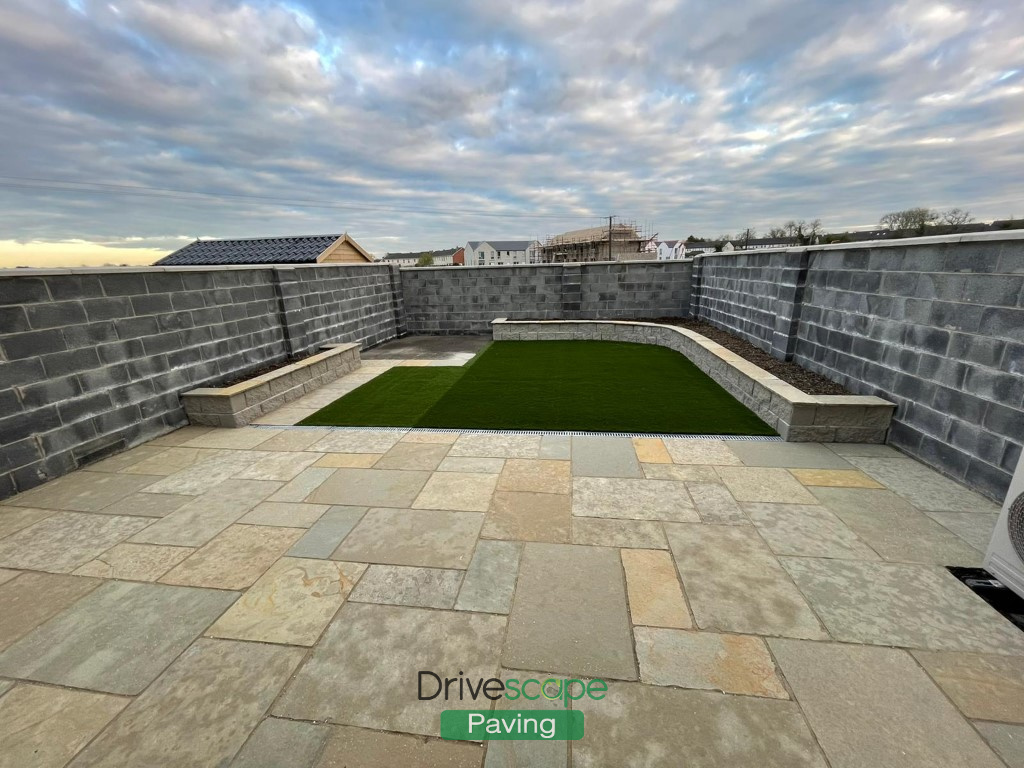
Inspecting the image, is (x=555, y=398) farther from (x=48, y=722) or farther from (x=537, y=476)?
(x=48, y=722)

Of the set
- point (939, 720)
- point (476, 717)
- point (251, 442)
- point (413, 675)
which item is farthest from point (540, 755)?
point (251, 442)

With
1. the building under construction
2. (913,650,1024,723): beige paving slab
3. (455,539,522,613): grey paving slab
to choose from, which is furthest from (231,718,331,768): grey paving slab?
the building under construction

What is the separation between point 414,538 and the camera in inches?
117

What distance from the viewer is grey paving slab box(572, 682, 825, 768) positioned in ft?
5.30

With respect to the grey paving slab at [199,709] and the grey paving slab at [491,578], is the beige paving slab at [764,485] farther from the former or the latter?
the grey paving slab at [199,709]

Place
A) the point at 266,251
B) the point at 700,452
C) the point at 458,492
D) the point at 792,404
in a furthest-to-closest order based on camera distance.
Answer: the point at 266,251 → the point at 792,404 → the point at 700,452 → the point at 458,492

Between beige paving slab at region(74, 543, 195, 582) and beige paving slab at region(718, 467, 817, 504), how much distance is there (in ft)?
13.6

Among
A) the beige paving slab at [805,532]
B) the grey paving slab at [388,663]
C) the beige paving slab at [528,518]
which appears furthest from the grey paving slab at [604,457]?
the grey paving slab at [388,663]

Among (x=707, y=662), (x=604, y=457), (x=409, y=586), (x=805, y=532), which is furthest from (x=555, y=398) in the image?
(x=707, y=662)

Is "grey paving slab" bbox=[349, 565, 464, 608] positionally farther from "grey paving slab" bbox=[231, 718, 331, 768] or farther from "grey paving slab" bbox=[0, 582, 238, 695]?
"grey paving slab" bbox=[0, 582, 238, 695]

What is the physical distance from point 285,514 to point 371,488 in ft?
2.22

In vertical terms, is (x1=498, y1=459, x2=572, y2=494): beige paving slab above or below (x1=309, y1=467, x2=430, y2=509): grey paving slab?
below

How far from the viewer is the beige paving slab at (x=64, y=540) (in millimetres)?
2830

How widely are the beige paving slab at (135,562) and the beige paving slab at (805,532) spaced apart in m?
4.03
